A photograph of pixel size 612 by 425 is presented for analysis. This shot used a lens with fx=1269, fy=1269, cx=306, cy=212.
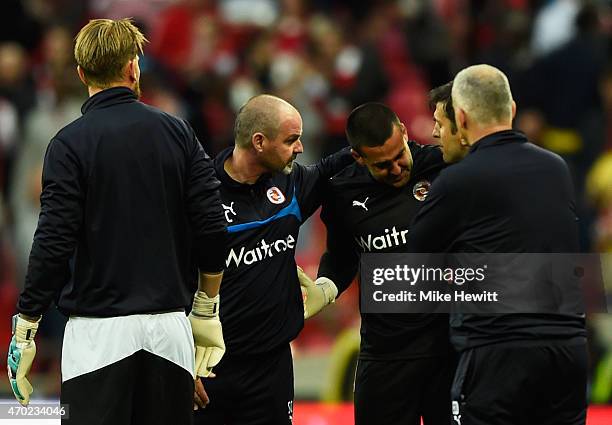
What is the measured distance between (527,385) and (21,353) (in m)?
1.87

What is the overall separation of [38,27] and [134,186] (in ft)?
25.1

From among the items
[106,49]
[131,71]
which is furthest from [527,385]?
[106,49]

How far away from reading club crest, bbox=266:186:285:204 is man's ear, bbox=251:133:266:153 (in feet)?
0.70

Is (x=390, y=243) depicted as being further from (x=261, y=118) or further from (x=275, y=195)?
(x=261, y=118)

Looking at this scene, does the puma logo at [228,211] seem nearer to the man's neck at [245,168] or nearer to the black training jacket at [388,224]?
the man's neck at [245,168]

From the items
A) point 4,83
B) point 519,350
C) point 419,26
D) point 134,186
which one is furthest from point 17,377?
point 419,26

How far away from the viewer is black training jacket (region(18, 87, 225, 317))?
14.9 ft

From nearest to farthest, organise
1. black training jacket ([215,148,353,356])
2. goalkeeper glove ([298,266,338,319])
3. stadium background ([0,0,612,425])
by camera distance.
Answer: black training jacket ([215,148,353,356]) → goalkeeper glove ([298,266,338,319]) → stadium background ([0,0,612,425])

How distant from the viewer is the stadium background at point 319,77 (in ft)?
32.3

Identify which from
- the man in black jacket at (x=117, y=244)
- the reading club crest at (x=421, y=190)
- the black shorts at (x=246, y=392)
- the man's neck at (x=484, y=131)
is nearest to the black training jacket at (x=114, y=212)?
the man in black jacket at (x=117, y=244)

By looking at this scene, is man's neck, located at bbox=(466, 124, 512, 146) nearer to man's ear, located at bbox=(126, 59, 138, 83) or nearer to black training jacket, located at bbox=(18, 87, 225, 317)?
black training jacket, located at bbox=(18, 87, 225, 317)

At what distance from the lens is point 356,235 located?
5.77 meters

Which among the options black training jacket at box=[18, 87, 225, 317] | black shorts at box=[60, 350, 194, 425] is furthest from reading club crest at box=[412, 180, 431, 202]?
black shorts at box=[60, 350, 194, 425]

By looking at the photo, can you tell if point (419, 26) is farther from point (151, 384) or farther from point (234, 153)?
point (151, 384)
